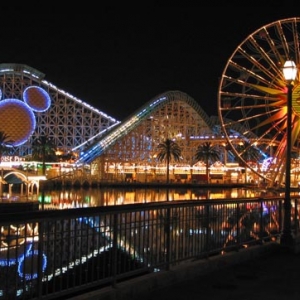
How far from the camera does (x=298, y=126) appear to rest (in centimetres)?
4619

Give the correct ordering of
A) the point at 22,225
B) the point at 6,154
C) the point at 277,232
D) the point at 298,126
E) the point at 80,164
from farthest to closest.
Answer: the point at 6,154 < the point at 80,164 < the point at 298,126 < the point at 277,232 < the point at 22,225

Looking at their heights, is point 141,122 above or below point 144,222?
above

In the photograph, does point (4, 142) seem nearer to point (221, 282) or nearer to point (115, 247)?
point (221, 282)

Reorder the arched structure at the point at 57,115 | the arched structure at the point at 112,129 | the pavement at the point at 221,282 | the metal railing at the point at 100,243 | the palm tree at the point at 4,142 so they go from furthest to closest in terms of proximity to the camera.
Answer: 1. the arched structure at the point at 57,115
2. the arched structure at the point at 112,129
3. the palm tree at the point at 4,142
4. the pavement at the point at 221,282
5. the metal railing at the point at 100,243

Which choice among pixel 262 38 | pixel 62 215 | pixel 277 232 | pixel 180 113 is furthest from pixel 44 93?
pixel 62 215

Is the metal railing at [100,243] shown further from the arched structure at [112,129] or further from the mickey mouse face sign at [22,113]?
the mickey mouse face sign at [22,113]

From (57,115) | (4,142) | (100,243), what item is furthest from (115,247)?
(57,115)

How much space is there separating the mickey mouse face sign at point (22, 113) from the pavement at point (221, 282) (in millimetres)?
84998

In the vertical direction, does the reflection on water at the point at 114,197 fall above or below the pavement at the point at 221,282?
below

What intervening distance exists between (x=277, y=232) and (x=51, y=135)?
90.5 m

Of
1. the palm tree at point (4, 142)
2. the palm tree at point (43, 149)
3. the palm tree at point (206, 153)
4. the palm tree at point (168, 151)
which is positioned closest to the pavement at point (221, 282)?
the palm tree at point (4, 142)

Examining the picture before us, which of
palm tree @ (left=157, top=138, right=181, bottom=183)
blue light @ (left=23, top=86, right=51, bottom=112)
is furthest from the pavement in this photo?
palm tree @ (left=157, top=138, right=181, bottom=183)

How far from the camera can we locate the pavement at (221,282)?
883 cm

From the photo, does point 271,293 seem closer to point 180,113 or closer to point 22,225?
point 22,225
